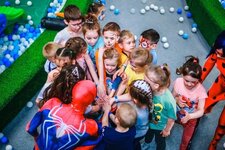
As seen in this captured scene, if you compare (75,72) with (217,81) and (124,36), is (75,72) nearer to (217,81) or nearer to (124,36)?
(124,36)

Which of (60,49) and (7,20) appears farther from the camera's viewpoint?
(7,20)

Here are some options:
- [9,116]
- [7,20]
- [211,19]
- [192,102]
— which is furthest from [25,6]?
[192,102]

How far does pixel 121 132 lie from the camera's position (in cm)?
350

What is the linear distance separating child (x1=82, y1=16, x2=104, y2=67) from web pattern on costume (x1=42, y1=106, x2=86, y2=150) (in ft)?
4.77

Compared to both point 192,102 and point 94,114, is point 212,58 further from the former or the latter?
point 94,114

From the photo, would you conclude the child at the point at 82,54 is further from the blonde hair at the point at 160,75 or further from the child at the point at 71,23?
the blonde hair at the point at 160,75

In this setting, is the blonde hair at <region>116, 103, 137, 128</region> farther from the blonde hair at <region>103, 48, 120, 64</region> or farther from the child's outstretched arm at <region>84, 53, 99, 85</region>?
the child's outstretched arm at <region>84, 53, 99, 85</region>

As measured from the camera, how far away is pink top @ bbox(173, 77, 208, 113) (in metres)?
4.09

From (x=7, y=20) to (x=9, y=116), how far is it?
5.69 ft

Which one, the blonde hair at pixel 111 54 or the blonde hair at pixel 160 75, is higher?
the blonde hair at pixel 111 54

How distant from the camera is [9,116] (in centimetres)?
487

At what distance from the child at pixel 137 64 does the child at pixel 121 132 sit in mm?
681

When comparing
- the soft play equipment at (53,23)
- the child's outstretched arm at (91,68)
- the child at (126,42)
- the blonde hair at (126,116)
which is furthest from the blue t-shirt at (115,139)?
the soft play equipment at (53,23)

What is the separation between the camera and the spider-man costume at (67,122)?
130 inches
